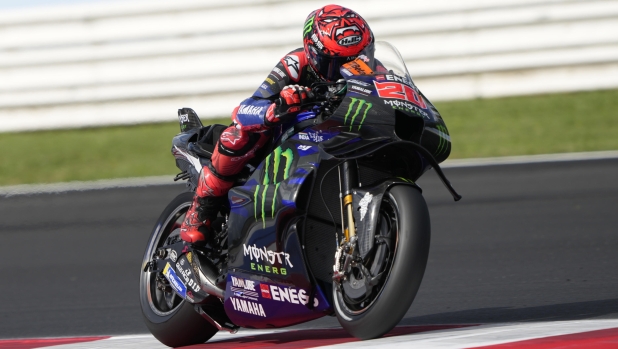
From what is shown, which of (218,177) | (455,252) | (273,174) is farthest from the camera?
(455,252)

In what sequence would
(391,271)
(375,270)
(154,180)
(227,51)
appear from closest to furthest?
(391,271) → (375,270) → (154,180) → (227,51)

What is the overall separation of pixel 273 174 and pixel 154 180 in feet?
19.5

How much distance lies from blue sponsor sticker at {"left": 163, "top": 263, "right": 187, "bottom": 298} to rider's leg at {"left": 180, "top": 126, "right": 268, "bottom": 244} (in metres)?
0.22

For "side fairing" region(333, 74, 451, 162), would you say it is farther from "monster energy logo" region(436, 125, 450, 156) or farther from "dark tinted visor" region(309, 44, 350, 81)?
"dark tinted visor" region(309, 44, 350, 81)

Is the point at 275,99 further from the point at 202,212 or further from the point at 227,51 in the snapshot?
the point at 227,51

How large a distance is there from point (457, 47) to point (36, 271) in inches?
236

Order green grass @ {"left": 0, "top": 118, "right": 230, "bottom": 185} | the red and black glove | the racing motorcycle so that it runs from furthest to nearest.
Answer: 1. green grass @ {"left": 0, "top": 118, "right": 230, "bottom": 185}
2. the red and black glove
3. the racing motorcycle

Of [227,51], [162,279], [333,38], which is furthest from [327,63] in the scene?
[227,51]

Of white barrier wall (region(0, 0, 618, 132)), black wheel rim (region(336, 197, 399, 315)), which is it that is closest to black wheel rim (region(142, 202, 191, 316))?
black wheel rim (region(336, 197, 399, 315))

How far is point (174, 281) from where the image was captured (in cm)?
461

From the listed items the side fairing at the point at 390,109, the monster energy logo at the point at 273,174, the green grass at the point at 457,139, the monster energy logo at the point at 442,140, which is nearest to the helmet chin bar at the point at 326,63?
the side fairing at the point at 390,109

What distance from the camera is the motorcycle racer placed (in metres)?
3.88

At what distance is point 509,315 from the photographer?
15.1ft

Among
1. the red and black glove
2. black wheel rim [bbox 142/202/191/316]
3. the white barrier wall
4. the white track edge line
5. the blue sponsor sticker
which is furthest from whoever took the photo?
the white barrier wall
